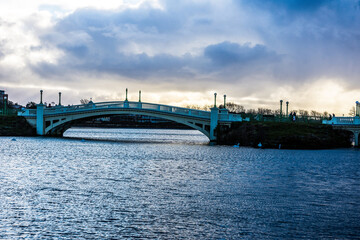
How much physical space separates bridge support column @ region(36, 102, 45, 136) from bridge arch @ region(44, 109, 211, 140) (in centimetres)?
70

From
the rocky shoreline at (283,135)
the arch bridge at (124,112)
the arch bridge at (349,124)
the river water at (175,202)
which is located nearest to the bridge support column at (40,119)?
the arch bridge at (124,112)

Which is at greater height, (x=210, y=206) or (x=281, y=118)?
(x=281, y=118)

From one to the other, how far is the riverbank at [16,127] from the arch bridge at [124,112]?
89cm

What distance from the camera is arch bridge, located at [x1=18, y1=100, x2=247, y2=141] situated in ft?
201

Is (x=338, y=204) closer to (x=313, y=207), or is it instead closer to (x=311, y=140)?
(x=313, y=207)

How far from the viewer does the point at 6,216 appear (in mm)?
14695

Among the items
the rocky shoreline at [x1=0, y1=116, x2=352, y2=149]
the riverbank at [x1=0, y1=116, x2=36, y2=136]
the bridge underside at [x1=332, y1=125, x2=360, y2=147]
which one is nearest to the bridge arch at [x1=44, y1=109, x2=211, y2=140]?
the riverbank at [x1=0, y1=116, x2=36, y2=136]

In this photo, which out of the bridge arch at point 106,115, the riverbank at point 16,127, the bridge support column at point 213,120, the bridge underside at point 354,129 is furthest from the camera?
the riverbank at point 16,127

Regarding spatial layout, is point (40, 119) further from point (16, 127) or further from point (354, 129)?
point (354, 129)

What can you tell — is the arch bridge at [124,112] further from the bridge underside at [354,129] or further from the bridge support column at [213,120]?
the bridge underside at [354,129]

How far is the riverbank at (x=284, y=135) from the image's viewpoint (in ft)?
180

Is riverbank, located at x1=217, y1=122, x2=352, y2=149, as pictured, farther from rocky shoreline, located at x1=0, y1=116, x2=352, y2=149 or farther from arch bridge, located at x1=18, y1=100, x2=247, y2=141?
arch bridge, located at x1=18, y1=100, x2=247, y2=141

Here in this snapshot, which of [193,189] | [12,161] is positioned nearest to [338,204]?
[193,189]

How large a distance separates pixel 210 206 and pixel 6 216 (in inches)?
289
